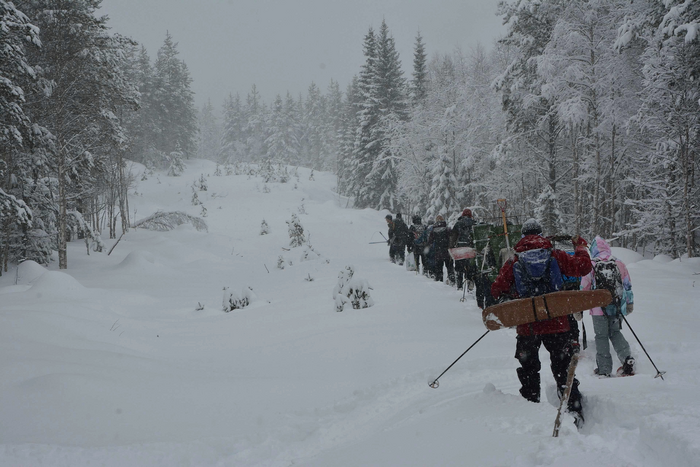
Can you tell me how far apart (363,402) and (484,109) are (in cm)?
2183

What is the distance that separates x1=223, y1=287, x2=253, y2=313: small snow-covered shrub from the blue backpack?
7630mm

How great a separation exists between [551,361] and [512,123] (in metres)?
16.9

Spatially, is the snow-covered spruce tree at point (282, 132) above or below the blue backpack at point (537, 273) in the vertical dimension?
above

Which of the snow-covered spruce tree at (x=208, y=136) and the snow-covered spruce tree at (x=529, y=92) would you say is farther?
the snow-covered spruce tree at (x=208, y=136)

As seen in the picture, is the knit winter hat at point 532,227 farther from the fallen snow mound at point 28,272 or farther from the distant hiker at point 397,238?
the fallen snow mound at point 28,272

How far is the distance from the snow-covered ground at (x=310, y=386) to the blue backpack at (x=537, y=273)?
3.67 ft

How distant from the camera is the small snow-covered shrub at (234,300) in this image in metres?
9.91

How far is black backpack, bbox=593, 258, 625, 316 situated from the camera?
16.9 ft

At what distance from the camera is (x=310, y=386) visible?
4898 millimetres

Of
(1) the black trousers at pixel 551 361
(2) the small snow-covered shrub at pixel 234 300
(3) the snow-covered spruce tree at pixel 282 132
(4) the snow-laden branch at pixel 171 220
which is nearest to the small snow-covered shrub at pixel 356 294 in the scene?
(2) the small snow-covered shrub at pixel 234 300

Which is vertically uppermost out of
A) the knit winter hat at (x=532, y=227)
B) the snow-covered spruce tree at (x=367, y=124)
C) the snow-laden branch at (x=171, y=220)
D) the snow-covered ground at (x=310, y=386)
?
the snow-covered spruce tree at (x=367, y=124)

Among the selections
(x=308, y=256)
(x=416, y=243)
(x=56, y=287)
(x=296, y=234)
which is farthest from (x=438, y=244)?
(x=296, y=234)

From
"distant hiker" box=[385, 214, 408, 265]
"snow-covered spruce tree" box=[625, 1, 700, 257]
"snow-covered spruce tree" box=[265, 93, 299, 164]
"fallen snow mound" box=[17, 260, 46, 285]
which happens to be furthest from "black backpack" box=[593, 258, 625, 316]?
"snow-covered spruce tree" box=[265, 93, 299, 164]

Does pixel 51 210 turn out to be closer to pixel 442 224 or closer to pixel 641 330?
pixel 442 224
